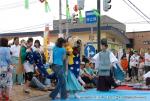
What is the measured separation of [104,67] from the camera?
15648mm

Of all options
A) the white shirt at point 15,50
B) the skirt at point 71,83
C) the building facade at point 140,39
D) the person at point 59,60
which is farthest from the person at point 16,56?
the building facade at point 140,39

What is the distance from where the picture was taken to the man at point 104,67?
15.6 m

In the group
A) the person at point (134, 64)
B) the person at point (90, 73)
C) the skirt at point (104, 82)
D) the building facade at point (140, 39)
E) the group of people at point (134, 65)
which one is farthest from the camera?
the building facade at point (140, 39)

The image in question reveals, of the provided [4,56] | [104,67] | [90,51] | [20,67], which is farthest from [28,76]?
[90,51]

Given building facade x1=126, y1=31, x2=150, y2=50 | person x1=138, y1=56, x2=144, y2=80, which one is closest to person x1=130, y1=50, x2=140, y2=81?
person x1=138, y1=56, x2=144, y2=80

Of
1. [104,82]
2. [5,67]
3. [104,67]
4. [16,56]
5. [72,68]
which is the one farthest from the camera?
[104,82]

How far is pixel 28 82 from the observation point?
13.9 m

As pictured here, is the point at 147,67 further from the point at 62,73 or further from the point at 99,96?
the point at 62,73

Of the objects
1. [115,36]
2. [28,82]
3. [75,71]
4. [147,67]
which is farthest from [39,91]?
[115,36]

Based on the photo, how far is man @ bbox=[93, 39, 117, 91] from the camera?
1563cm

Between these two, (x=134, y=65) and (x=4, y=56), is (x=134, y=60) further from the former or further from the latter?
(x=4, y=56)

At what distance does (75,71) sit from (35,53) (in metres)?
1.84

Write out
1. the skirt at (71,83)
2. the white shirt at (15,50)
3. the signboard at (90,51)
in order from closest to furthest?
1. the skirt at (71,83)
2. the white shirt at (15,50)
3. the signboard at (90,51)

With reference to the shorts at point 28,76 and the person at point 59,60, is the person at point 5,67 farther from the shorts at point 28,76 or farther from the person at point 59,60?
the shorts at point 28,76
